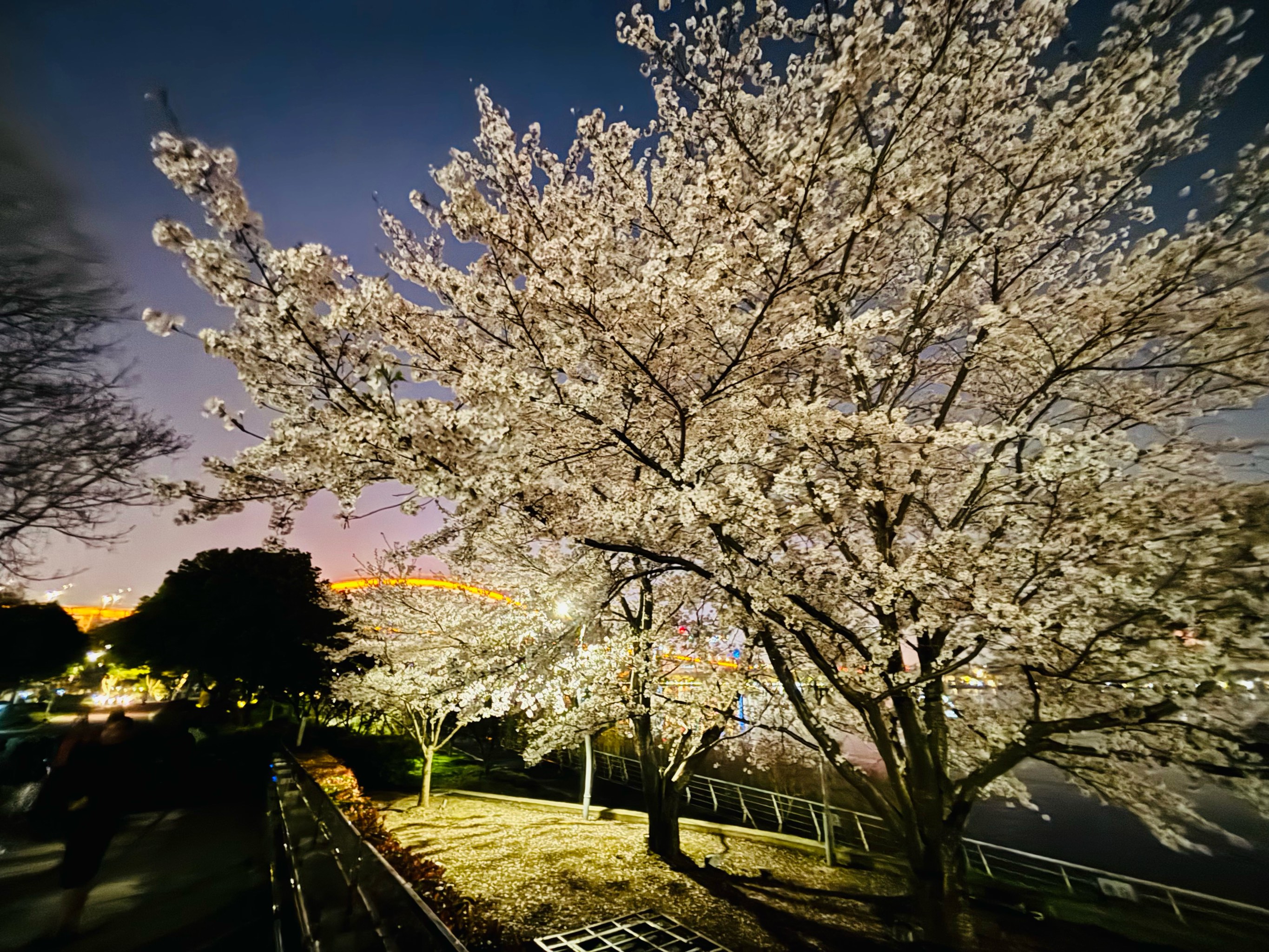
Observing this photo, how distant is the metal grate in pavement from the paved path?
3.54m

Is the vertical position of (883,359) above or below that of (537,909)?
above

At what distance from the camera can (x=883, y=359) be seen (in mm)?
7230

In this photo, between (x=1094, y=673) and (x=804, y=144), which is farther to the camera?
(x=1094, y=673)

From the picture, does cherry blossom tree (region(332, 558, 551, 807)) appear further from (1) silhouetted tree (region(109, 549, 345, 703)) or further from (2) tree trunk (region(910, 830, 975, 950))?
(2) tree trunk (region(910, 830, 975, 950))

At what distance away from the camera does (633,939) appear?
267 inches

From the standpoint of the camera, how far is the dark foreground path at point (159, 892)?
4.86 m

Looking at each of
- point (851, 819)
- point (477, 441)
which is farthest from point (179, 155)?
point (851, 819)

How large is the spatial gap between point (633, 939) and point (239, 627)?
68.8ft

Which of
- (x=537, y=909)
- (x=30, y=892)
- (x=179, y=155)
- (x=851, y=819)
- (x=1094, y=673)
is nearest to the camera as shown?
(x=179, y=155)

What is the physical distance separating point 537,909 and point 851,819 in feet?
33.7

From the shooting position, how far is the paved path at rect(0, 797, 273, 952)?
15.9 ft

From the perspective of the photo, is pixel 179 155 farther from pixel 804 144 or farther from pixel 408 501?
pixel 804 144

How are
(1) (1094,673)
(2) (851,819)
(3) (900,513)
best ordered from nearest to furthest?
(1) (1094,673)
(3) (900,513)
(2) (851,819)

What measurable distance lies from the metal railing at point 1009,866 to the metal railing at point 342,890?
5.96 m
